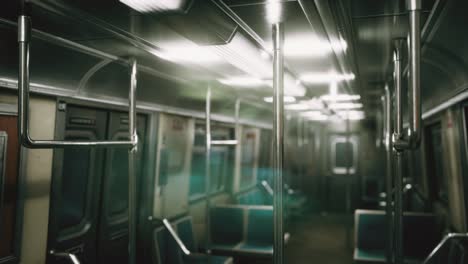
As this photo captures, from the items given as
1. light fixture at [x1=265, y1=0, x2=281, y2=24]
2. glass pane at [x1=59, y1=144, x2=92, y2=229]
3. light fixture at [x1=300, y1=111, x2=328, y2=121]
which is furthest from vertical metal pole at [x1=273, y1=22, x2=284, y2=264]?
light fixture at [x1=300, y1=111, x2=328, y2=121]

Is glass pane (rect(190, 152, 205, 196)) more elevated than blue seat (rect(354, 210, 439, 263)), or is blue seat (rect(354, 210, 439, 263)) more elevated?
glass pane (rect(190, 152, 205, 196))

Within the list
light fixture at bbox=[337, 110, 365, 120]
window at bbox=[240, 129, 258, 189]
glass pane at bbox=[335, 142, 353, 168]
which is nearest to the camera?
window at bbox=[240, 129, 258, 189]

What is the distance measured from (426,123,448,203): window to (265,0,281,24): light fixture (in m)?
3.95

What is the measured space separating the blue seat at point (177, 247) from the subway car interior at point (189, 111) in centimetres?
2

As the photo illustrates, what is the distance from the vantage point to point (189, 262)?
436 cm

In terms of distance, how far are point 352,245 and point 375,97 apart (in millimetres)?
2789

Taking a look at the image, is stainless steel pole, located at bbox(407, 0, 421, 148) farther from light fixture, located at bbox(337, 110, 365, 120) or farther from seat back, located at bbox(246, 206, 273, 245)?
light fixture, located at bbox(337, 110, 365, 120)

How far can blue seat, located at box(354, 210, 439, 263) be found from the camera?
4.41 m

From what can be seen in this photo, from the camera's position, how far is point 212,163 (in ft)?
21.4

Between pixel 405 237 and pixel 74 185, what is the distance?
377 centimetres

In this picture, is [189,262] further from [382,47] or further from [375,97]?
[375,97]

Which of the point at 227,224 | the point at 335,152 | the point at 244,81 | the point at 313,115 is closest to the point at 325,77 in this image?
the point at 244,81

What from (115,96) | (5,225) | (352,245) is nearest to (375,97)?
(352,245)

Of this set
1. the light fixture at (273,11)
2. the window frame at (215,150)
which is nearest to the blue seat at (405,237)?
the window frame at (215,150)
